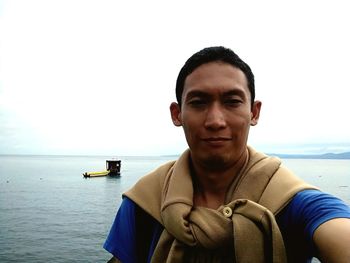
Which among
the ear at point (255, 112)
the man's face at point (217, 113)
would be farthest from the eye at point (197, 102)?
the ear at point (255, 112)

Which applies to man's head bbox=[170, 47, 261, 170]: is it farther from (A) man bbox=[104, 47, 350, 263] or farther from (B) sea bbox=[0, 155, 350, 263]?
(B) sea bbox=[0, 155, 350, 263]

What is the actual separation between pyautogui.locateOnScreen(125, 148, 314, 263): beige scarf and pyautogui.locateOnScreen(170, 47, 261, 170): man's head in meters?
0.22

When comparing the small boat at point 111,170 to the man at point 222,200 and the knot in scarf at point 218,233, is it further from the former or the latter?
the knot in scarf at point 218,233

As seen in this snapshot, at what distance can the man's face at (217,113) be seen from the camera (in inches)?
95.2

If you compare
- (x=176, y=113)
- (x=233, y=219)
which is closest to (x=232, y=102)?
(x=176, y=113)

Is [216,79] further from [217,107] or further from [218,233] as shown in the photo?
[218,233]

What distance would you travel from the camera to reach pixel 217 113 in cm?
240

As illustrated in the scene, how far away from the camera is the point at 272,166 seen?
2.31 metres

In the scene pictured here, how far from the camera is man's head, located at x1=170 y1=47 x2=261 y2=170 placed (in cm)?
242

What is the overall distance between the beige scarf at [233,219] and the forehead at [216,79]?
2.00ft

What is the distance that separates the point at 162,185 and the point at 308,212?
117cm

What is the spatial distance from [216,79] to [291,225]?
3.81 ft

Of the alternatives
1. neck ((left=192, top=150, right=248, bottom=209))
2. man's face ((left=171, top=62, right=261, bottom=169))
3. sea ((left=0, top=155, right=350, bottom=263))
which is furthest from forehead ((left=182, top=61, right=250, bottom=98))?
sea ((left=0, top=155, right=350, bottom=263))

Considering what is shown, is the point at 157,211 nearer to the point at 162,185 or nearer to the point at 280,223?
the point at 162,185
